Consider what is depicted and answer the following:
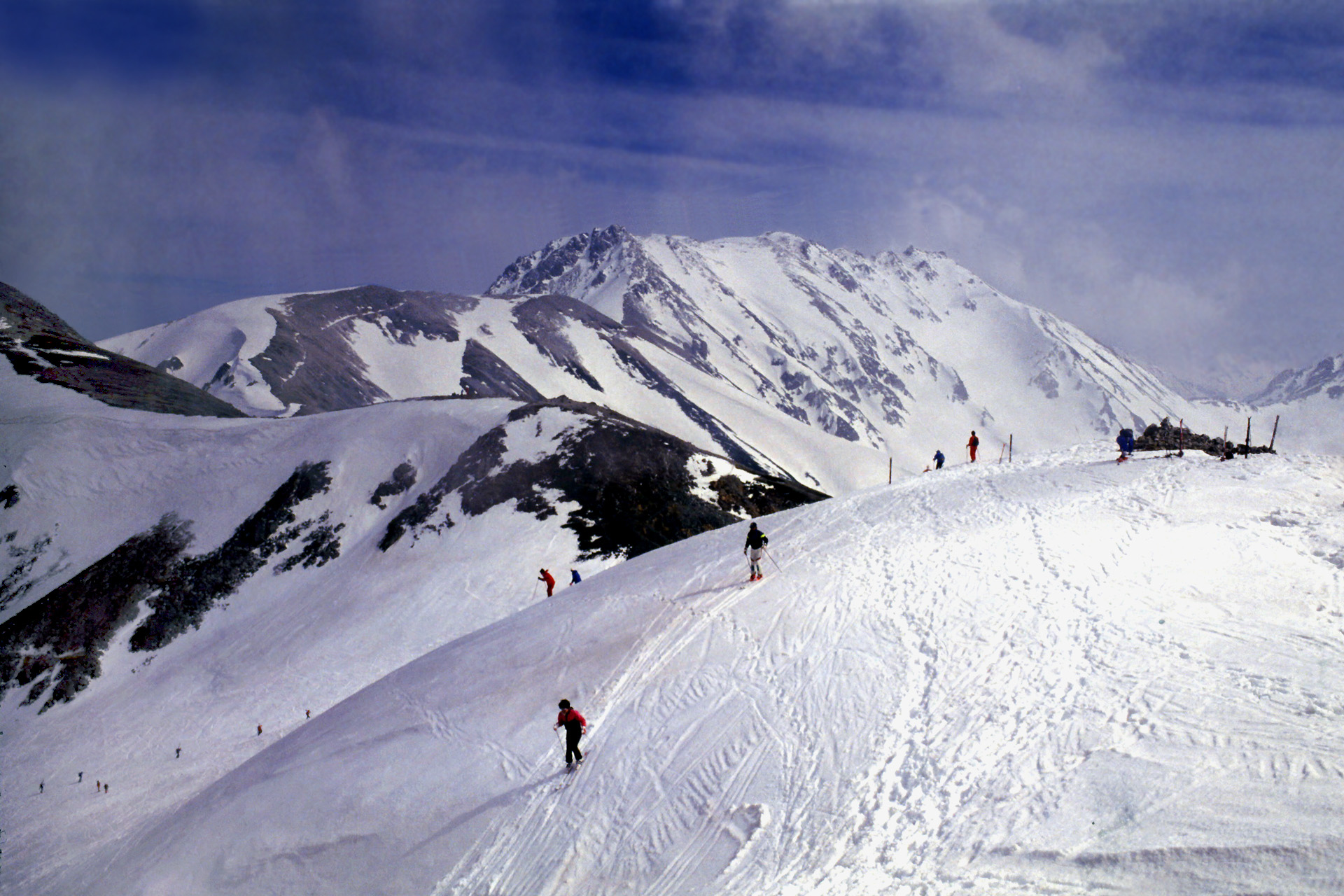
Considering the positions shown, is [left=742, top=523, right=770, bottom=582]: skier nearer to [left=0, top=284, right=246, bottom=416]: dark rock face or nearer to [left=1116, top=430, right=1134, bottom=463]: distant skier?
[left=1116, top=430, right=1134, bottom=463]: distant skier

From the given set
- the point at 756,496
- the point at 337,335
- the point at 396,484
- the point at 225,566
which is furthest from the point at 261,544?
the point at 337,335

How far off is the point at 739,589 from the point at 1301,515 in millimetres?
15331

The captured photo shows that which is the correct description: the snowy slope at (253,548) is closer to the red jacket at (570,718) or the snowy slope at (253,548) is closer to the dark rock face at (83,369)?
the dark rock face at (83,369)

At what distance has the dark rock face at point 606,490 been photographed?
47.5 m

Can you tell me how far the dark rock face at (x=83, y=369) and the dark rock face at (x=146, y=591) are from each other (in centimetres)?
2630

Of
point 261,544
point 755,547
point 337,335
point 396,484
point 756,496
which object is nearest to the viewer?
point 755,547

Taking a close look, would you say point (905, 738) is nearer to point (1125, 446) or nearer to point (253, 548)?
point (1125, 446)

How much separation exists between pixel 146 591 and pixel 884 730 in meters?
51.8

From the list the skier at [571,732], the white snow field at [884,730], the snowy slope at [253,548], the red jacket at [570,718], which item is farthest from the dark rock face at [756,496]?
the red jacket at [570,718]

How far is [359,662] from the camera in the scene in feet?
123

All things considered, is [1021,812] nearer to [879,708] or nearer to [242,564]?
[879,708]

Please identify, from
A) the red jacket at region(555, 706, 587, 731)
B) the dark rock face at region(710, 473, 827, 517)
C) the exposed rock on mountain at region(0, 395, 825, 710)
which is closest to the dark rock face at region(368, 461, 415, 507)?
the exposed rock on mountain at region(0, 395, 825, 710)

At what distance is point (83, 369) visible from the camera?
74438 millimetres

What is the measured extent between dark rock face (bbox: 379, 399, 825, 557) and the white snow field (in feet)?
71.5
